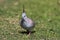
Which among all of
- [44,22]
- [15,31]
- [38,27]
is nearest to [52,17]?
[44,22]

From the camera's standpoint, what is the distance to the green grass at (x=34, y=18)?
390 inches

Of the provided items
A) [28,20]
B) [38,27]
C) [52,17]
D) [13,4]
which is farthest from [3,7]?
[28,20]

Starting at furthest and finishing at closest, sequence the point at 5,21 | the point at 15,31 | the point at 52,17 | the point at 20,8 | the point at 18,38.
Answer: the point at 20,8
the point at 52,17
the point at 5,21
the point at 15,31
the point at 18,38

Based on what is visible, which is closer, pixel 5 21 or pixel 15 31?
pixel 15 31

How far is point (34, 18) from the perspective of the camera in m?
12.5

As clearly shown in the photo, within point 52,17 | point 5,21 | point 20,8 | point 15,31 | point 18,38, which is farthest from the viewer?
point 20,8

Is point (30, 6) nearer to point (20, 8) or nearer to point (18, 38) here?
point (20, 8)

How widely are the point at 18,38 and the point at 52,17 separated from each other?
12.1 feet

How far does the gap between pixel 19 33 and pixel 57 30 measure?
146 centimetres

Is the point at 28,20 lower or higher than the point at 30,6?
higher

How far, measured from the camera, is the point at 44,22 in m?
11.8

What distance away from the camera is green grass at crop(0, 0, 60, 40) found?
991 centimetres

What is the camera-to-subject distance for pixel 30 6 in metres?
14.6

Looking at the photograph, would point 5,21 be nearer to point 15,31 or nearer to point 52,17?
point 15,31
